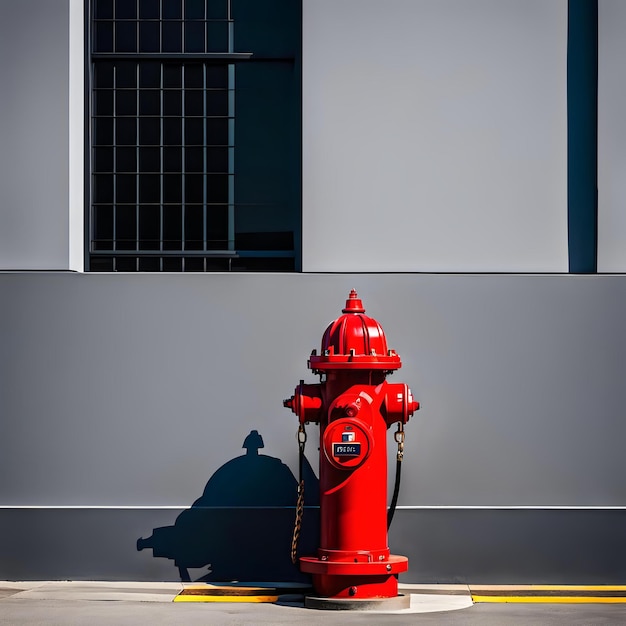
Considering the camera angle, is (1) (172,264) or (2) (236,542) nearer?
(2) (236,542)

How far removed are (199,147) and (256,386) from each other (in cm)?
219

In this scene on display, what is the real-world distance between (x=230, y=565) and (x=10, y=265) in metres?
3.00

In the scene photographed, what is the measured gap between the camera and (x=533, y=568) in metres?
8.54

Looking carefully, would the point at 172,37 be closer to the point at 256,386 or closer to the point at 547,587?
the point at 256,386

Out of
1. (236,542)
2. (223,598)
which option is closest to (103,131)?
(236,542)

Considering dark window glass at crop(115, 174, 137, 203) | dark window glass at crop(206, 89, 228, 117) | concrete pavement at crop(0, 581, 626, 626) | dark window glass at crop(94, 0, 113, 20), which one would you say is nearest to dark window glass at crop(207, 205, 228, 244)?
dark window glass at crop(115, 174, 137, 203)

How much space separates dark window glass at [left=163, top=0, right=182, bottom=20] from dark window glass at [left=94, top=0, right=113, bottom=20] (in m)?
0.47

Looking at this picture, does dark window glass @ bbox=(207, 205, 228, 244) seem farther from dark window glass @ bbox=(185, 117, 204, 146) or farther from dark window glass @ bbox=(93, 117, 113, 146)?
dark window glass @ bbox=(93, 117, 113, 146)

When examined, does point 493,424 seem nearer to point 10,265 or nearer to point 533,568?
point 533,568

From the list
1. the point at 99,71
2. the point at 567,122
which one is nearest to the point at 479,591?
the point at 567,122

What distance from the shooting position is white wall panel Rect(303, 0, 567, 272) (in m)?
8.82

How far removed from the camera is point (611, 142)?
875cm

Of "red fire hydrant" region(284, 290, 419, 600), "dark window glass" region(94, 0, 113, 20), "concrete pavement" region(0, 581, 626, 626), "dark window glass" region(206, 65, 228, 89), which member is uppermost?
"dark window glass" region(94, 0, 113, 20)

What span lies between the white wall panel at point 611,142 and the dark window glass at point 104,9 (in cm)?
414
